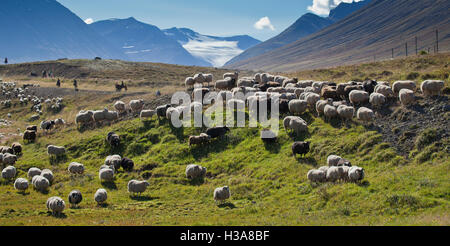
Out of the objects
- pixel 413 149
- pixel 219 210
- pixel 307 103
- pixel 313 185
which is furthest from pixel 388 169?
pixel 307 103

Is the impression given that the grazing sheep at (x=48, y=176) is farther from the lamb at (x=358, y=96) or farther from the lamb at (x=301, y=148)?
the lamb at (x=358, y=96)

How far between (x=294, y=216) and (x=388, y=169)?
25.3ft

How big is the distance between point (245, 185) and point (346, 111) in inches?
403

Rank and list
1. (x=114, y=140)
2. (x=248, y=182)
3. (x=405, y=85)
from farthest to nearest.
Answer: (x=114, y=140), (x=405, y=85), (x=248, y=182)

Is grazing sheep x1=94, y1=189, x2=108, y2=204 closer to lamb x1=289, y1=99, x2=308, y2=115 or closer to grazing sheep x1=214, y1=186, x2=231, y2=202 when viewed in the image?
grazing sheep x1=214, y1=186, x2=231, y2=202

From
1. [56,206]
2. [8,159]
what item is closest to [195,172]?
[56,206]

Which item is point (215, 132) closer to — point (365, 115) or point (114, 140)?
point (114, 140)

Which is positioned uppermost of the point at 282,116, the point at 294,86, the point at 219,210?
the point at 294,86

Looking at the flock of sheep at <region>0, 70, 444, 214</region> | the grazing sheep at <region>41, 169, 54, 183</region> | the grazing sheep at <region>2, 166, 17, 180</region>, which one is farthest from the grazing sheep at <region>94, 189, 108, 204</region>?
the grazing sheep at <region>2, 166, 17, 180</region>

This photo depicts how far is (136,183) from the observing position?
2525cm

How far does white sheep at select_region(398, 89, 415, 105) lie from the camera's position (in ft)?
89.4

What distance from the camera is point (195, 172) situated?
88.5 ft

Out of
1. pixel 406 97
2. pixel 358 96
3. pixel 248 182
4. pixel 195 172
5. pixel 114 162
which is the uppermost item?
pixel 358 96
